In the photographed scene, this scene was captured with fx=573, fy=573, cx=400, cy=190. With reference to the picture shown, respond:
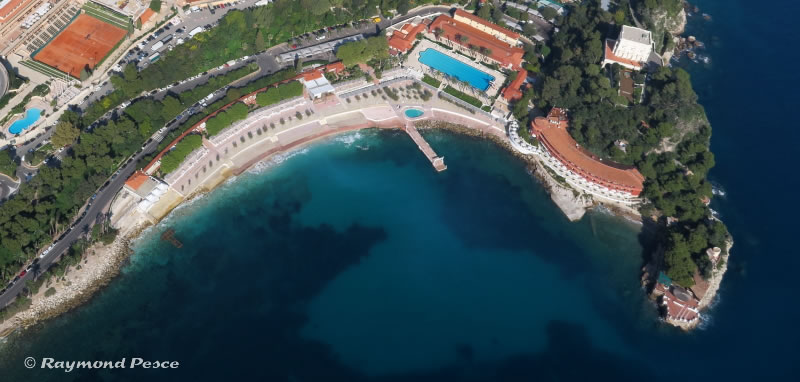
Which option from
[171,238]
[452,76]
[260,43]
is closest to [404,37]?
[452,76]

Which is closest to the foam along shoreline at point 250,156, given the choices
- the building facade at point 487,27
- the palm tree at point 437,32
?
the palm tree at point 437,32

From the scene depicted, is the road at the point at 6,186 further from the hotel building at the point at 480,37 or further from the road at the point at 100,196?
the hotel building at the point at 480,37

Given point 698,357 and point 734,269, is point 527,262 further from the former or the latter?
point 734,269

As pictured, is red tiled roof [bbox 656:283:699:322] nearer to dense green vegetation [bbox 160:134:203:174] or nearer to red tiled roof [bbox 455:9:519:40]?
red tiled roof [bbox 455:9:519:40]

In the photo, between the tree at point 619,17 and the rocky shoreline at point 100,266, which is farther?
the tree at point 619,17

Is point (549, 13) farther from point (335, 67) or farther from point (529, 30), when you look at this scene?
point (335, 67)

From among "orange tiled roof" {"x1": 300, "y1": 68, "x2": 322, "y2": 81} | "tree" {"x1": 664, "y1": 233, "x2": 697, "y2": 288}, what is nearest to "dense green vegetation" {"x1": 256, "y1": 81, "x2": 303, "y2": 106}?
"orange tiled roof" {"x1": 300, "y1": 68, "x2": 322, "y2": 81}
